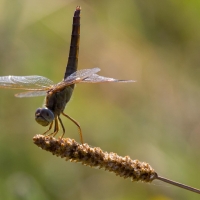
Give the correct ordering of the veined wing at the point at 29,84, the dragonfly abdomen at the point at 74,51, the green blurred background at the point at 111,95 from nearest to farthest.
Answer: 1. the veined wing at the point at 29,84
2. the dragonfly abdomen at the point at 74,51
3. the green blurred background at the point at 111,95

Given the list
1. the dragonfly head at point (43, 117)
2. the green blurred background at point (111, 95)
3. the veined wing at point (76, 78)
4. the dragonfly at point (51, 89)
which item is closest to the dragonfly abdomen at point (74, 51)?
the dragonfly at point (51, 89)

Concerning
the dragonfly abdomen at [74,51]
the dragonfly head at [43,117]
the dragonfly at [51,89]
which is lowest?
the dragonfly head at [43,117]

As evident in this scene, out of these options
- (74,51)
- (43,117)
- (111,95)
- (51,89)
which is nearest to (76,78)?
(51,89)

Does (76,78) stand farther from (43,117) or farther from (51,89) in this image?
(43,117)

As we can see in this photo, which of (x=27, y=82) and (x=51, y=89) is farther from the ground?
(x=27, y=82)

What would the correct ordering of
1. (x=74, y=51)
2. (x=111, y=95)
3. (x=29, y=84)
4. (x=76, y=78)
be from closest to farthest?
(x=76, y=78) < (x=29, y=84) < (x=74, y=51) < (x=111, y=95)

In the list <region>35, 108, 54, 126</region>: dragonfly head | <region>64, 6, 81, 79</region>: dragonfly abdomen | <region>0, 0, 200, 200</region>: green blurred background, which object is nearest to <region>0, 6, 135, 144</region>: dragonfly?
<region>35, 108, 54, 126</region>: dragonfly head

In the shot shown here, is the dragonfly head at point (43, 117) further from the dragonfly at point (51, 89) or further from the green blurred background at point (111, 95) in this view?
the green blurred background at point (111, 95)
